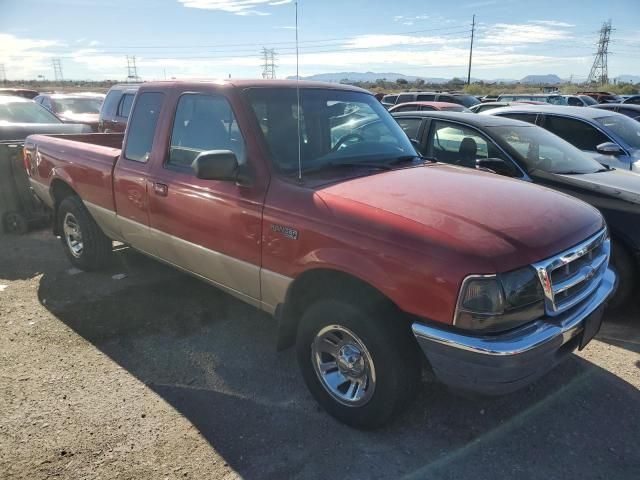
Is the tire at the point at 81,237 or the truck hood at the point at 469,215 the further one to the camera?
the tire at the point at 81,237

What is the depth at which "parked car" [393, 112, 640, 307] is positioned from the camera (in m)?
4.35

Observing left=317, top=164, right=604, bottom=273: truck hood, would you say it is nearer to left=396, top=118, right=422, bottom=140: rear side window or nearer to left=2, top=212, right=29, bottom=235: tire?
left=396, top=118, right=422, bottom=140: rear side window

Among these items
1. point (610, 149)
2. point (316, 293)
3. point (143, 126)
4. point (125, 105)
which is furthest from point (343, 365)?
point (125, 105)

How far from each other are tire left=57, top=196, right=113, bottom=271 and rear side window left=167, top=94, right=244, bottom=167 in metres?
1.88

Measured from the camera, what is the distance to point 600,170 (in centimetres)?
530

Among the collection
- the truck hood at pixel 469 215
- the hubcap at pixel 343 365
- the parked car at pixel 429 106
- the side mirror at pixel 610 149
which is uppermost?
the parked car at pixel 429 106

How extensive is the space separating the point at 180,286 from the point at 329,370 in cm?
258

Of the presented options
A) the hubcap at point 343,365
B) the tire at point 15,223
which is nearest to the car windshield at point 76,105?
the tire at point 15,223

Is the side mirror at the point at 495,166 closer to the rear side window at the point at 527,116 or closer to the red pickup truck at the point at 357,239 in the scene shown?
the red pickup truck at the point at 357,239

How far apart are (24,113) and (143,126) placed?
6460 mm

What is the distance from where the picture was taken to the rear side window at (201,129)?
339 cm

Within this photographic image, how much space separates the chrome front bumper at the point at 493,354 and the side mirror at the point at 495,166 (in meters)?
2.67

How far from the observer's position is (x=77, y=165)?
4.95 meters

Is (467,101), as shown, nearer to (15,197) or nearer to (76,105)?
(76,105)
